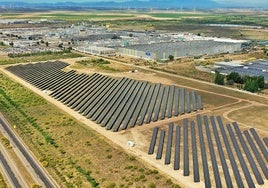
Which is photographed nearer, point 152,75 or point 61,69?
point 152,75

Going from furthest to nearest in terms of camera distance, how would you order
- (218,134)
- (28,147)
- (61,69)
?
1. (61,69)
2. (218,134)
3. (28,147)

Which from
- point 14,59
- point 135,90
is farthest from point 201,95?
point 14,59

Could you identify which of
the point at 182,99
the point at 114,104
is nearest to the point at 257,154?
the point at 182,99

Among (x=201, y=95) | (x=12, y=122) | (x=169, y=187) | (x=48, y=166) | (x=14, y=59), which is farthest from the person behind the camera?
(x=14, y=59)

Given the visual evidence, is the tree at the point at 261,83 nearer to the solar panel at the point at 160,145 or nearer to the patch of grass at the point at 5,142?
the solar panel at the point at 160,145

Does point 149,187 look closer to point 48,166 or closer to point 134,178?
point 134,178

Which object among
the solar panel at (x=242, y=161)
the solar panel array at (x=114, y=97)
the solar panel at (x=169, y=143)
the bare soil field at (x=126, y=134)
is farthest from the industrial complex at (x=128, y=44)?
the solar panel at (x=242, y=161)
